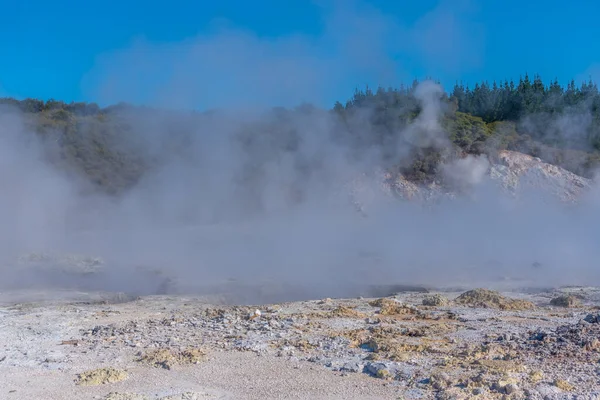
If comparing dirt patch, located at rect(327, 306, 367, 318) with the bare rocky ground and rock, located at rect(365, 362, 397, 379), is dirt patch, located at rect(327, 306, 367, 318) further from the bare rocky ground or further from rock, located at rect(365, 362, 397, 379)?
rock, located at rect(365, 362, 397, 379)

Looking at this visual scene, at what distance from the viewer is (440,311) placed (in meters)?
6.54

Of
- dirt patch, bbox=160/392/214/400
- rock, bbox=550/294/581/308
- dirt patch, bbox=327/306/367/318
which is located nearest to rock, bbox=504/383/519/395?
dirt patch, bbox=160/392/214/400

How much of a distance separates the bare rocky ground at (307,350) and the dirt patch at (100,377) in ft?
0.04

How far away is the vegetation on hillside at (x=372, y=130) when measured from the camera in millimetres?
Result: 11570

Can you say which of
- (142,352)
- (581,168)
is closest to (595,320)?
(142,352)

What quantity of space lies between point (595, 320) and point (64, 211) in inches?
340

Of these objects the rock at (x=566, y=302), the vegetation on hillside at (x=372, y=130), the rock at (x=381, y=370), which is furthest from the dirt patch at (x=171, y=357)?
the vegetation on hillside at (x=372, y=130)

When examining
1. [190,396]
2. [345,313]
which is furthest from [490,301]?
[190,396]

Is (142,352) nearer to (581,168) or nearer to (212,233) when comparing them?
(212,233)

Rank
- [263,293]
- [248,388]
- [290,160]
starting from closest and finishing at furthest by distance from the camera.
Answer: [248,388] < [263,293] < [290,160]

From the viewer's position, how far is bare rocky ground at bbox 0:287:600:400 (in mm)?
4117

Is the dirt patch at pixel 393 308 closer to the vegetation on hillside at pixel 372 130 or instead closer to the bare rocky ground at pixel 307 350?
the bare rocky ground at pixel 307 350

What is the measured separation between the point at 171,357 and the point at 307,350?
3.32ft

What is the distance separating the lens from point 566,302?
696 centimetres
